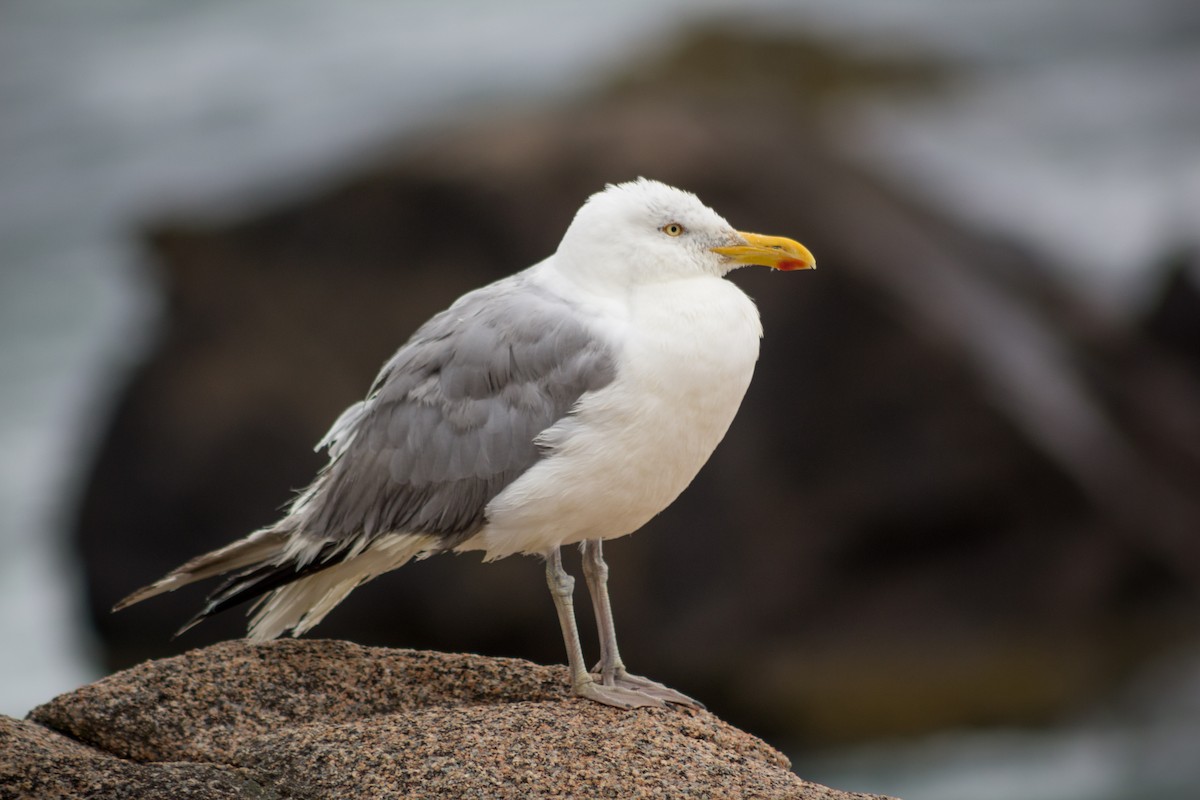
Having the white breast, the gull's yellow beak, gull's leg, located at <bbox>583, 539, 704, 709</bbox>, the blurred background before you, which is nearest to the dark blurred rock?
the blurred background

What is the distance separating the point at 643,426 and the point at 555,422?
0.40 meters

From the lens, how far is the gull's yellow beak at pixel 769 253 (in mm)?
6984

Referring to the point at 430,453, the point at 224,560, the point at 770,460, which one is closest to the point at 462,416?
the point at 430,453

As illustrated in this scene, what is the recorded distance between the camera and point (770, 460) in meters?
15.0

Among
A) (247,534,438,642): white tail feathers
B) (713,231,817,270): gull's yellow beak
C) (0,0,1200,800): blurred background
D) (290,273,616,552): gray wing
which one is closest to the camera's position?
(290,273,616,552): gray wing

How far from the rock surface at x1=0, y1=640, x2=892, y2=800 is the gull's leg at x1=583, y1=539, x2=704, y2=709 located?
17 centimetres

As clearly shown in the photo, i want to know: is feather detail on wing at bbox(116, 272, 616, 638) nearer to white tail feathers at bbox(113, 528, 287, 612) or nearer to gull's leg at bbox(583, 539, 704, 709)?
white tail feathers at bbox(113, 528, 287, 612)

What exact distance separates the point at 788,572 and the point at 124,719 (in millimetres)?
9021

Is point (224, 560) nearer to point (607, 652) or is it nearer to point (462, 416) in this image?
point (462, 416)

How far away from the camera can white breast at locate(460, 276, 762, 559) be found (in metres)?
6.51

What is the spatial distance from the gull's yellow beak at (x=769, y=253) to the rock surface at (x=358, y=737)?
201cm

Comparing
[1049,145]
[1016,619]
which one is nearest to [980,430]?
[1016,619]

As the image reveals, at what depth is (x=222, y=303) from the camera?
1645 cm

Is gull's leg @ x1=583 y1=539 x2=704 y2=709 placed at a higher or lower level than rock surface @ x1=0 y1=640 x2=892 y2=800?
higher
